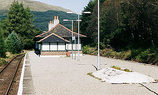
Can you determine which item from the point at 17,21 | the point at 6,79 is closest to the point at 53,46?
the point at 6,79

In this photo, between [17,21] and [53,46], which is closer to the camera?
[53,46]

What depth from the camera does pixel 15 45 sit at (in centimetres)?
5831

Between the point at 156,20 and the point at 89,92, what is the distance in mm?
20964

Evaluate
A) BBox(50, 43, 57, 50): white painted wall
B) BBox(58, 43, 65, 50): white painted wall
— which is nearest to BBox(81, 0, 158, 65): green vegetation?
BBox(58, 43, 65, 50): white painted wall

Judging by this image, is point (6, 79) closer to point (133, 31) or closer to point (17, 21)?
point (133, 31)

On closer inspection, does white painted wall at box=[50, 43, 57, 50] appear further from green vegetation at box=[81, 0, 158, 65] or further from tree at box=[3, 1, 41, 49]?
tree at box=[3, 1, 41, 49]

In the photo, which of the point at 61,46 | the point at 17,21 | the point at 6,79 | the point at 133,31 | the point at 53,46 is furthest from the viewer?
the point at 17,21

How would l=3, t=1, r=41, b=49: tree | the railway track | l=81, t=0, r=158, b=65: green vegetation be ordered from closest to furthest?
the railway track → l=81, t=0, r=158, b=65: green vegetation → l=3, t=1, r=41, b=49: tree

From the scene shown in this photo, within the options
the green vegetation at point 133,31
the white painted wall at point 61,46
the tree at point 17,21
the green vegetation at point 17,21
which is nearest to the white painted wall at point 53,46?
the white painted wall at point 61,46

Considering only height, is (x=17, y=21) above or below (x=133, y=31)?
above

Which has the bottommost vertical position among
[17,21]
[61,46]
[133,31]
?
[61,46]

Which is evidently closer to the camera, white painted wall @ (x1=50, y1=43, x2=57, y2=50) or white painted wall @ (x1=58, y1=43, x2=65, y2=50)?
Answer: white painted wall @ (x1=50, y1=43, x2=57, y2=50)

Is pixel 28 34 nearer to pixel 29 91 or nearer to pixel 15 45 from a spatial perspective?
pixel 15 45

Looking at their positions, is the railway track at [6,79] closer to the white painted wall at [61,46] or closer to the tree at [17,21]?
the white painted wall at [61,46]
